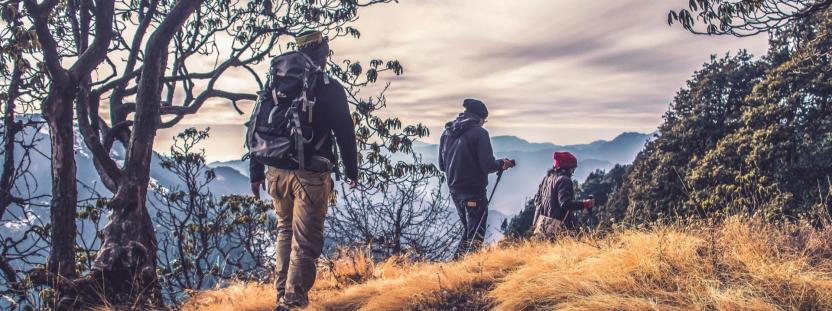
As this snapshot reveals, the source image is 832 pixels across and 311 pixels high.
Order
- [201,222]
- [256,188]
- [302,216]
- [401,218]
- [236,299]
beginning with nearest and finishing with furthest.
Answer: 1. [302,216]
2. [256,188]
3. [236,299]
4. [401,218]
5. [201,222]

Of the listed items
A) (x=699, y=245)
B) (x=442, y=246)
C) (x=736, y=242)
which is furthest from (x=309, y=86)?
(x=442, y=246)

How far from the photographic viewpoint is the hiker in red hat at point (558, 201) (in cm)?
648

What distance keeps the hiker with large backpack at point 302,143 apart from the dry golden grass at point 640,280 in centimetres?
44

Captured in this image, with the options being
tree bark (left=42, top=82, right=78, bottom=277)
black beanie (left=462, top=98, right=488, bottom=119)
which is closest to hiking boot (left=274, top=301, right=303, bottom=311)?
tree bark (left=42, top=82, right=78, bottom=277)

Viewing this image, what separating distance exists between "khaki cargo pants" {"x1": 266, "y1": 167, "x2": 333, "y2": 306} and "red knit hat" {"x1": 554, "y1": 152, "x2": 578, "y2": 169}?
3.63 meters

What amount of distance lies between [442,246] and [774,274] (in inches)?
250

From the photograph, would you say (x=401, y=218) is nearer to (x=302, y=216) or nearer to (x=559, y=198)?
(x=559, y=198)

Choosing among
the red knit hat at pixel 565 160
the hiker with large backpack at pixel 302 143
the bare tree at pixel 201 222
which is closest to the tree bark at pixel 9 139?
the bare tree at pixel 201 222

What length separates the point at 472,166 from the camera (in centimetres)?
670

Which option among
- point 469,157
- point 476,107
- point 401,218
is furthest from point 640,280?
point 401,218

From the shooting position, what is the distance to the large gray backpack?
12.0 ft

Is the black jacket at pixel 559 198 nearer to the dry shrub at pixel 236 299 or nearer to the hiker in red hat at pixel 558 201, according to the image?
the hiker in red hat at pixel 558 201

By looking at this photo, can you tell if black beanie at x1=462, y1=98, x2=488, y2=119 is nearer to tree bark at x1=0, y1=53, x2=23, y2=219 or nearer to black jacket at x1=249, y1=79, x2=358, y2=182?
black jacket at x1=249, y1=79, x2=358, y2=182

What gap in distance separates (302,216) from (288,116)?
0.68 m
